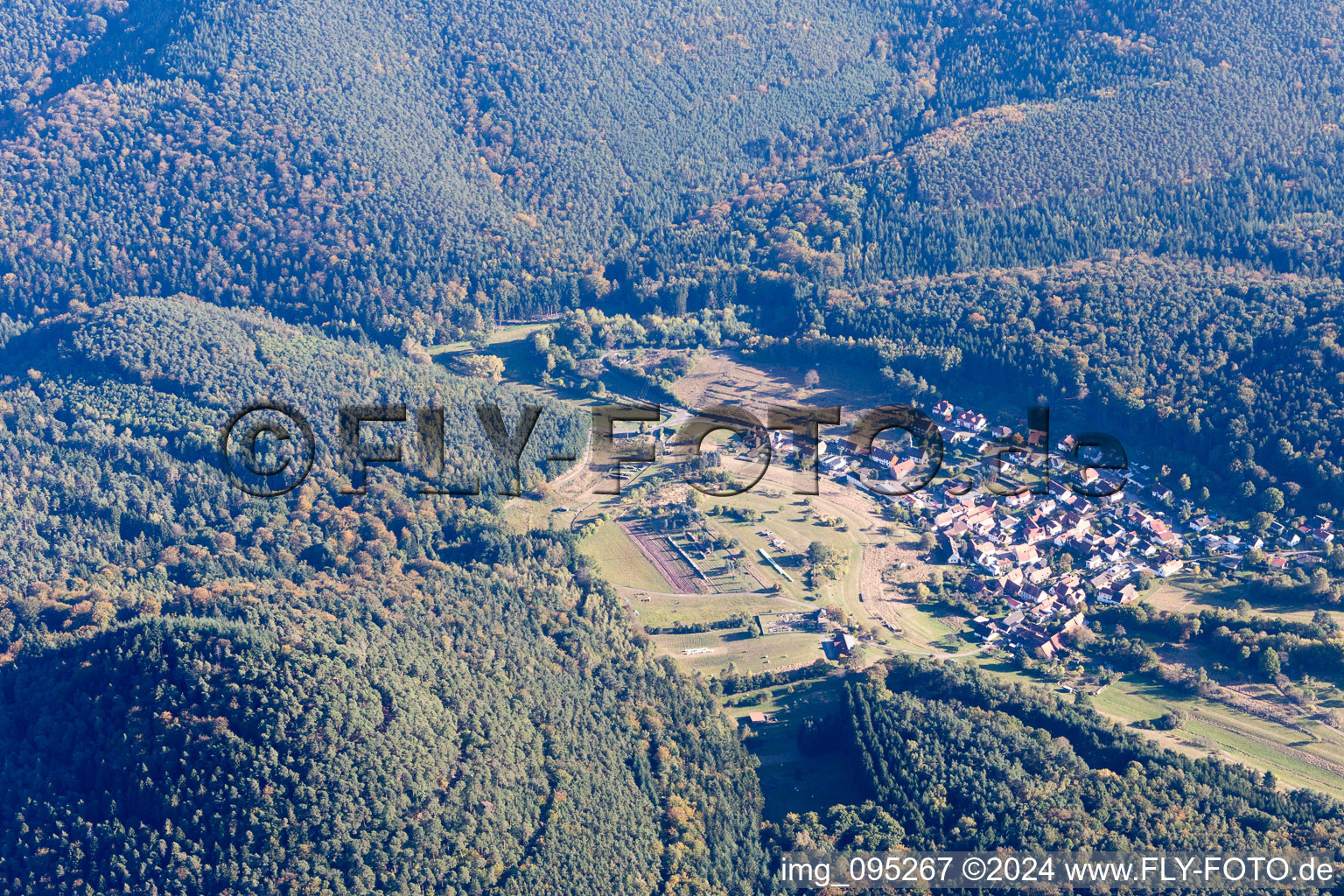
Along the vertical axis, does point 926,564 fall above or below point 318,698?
above

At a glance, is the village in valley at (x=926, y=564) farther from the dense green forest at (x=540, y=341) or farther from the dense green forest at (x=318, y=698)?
the dense green forest at (x=318, y=698)

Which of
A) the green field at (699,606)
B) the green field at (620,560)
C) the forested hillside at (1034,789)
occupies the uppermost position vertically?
the green field at (620,560)

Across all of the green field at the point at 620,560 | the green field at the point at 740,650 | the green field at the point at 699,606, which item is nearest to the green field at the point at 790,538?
the green field at the point at 699,606

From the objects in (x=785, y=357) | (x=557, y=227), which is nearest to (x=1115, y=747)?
(x=785, y=357)

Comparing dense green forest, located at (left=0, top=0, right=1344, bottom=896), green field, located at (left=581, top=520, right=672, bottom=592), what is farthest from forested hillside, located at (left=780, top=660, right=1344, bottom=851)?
Result: green field, located at (left=581, top=520, right=672, bottom=592)

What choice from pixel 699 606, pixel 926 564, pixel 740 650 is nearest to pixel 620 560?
pixel 699 606

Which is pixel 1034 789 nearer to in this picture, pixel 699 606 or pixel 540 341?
pixel 699 606

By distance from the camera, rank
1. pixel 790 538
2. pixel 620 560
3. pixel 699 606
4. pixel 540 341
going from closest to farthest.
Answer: pixel 699 606
pixel 620 560
pixel 790 538
pixel 540 341

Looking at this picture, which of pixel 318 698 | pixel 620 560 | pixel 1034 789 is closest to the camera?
pixel 1034 789
